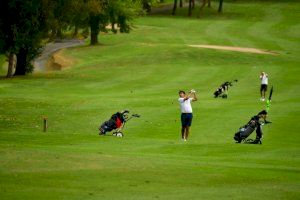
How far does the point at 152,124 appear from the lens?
35062 millimetres

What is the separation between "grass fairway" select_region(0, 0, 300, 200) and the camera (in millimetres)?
17953

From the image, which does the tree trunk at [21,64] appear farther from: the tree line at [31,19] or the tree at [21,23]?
the tree at [21,23]

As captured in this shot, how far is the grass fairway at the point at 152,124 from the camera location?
58.9 feet

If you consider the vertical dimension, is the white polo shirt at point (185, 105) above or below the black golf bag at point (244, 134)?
above

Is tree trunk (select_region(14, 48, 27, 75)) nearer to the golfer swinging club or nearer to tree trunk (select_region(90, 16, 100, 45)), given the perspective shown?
tree trunk (select_region(90, 16, 100, 45))

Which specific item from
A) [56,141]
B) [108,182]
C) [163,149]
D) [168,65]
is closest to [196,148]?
[163,149]

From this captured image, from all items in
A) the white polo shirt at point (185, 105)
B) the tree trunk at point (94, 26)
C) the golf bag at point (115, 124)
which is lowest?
the golf bag at point (115, 124)

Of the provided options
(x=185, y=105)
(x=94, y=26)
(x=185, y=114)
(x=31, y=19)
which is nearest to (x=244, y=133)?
(x=185, y=114)

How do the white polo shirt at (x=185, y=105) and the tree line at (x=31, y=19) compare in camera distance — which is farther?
the tree line at (x=31, y=19)

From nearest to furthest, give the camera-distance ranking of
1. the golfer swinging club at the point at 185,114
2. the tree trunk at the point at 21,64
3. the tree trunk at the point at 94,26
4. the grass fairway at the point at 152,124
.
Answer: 1. the grass fairway at the point at 152,124
2. the golfer swinging club at the point at 185,114
3. the tree trunk at the point at 21,64
4. the tree trunk at the point at 94,26

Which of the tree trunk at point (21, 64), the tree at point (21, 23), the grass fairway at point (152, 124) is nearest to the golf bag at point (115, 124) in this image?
the grass fairway at point (152, 124)

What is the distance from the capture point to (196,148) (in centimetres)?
2630

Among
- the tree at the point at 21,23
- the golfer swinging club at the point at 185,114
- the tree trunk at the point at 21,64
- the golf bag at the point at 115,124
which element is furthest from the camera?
the tree trunk at the point at 21,64

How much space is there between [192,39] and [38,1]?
150 ft
